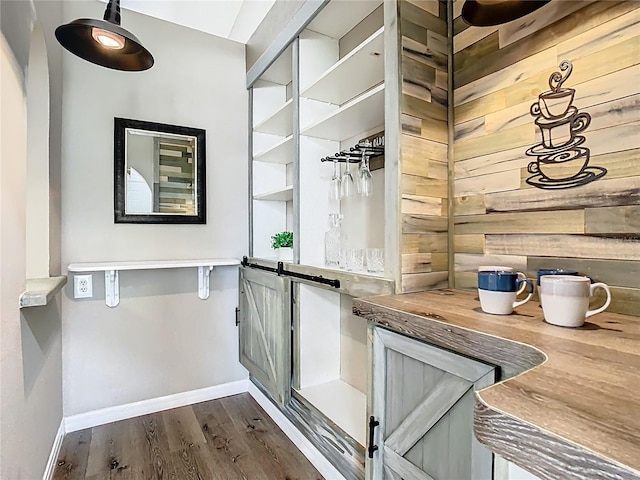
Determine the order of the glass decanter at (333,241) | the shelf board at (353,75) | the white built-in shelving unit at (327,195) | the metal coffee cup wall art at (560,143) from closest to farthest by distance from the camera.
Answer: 1. the metal coffee cup wall art at (560,143)
2. the shelf board at (353,75)
3. the white built-in shelving unit at (327,195)
4. the glass decanter at (333,241)

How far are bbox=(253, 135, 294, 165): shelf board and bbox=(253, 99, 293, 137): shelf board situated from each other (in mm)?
109

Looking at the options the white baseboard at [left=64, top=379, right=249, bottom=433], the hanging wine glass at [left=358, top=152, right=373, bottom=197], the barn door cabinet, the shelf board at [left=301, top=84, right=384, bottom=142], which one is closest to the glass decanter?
the barn door cabinet

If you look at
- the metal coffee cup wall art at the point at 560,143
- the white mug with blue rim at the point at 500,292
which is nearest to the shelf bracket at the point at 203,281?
the white mug with blue rim at the point at 500,292

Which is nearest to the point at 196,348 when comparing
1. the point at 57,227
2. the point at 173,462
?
the point at 173,462

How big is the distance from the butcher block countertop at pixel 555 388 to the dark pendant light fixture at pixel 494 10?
2.72ft

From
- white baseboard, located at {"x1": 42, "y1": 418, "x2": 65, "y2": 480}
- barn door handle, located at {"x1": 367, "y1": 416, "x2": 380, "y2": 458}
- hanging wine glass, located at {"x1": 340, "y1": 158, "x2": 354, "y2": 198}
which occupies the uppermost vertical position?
hanging wine glass, located at {"x1": 340, "y1": 158, "x2": 354, "y2": 198}

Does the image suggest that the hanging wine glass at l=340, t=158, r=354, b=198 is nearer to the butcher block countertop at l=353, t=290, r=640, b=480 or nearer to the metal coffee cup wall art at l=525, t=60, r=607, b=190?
the metal coffee cup wall art at l=525, t=60, r=607, b=190

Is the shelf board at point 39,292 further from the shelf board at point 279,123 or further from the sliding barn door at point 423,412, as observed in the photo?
the shelf board at point 279,123

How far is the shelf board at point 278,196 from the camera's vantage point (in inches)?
89.2

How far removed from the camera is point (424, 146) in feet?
4.53

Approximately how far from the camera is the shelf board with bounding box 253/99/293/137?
226cm

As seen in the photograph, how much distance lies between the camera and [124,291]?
7.68ft

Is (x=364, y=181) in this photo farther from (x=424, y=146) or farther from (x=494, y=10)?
(x=494, y=10)

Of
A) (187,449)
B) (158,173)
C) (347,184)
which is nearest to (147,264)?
(158,173)
